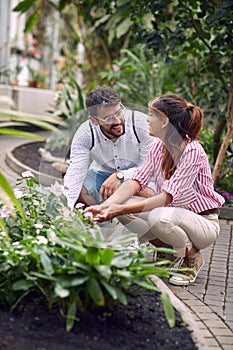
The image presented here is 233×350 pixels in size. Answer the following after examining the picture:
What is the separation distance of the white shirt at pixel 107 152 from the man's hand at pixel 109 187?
2.7 inches

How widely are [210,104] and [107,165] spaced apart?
12.3ft

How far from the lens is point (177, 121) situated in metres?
4.36

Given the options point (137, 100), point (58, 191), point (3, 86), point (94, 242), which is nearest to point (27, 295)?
point (94, 242)

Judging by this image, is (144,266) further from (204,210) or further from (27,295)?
(204,210)

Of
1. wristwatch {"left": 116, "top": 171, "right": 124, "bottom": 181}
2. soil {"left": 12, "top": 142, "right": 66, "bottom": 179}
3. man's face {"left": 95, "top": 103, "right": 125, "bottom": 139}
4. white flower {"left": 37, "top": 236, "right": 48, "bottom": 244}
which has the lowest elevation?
soil {"left": 12, "top": 142, "right": 66, "bottom": 179}

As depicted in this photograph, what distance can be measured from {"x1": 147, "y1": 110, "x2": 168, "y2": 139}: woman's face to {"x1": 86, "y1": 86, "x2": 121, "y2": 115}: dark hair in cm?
37

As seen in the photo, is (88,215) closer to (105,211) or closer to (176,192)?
(105,211)

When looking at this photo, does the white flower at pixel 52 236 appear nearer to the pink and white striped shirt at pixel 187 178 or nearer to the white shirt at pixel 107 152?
the pink and white striped shirt at pixel 187 178

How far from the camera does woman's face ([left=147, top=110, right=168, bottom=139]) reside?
438 centimetres

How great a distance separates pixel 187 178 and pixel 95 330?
4.69 ft

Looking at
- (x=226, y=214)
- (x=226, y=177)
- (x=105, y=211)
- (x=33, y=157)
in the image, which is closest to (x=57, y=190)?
(x=105, y=211)

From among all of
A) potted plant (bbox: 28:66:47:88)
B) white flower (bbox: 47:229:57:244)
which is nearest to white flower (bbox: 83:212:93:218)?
white flower (bbox: 47:229:57:244)

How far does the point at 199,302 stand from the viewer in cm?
415

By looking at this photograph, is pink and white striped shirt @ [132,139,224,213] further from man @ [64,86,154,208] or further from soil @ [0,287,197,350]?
soil @ [0,287,197,350]
